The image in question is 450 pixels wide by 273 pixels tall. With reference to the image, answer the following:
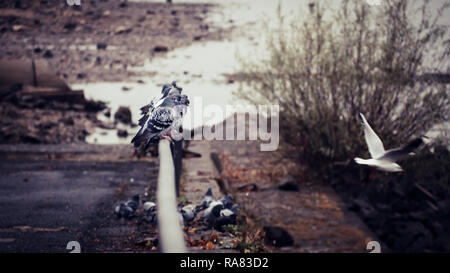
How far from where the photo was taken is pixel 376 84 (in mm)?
5926

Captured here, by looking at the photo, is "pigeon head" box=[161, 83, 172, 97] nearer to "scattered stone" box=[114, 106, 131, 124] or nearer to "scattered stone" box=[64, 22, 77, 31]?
"scattered stone" box=[114, 106, 131, 124]

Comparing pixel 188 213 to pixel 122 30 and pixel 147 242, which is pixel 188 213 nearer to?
pixel 147 242

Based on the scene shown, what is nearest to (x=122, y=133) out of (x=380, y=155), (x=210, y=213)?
(x=210, y=213)

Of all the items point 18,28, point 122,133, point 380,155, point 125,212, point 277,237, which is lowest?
point 277,237

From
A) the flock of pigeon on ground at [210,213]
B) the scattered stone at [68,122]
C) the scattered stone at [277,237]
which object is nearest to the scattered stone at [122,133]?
the scattered stone at [68,122]

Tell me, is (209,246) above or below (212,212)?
below

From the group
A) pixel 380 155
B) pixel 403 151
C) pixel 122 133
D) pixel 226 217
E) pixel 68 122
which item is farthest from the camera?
pixel 68 122

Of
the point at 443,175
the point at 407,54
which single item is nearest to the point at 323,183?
the point at 443,175

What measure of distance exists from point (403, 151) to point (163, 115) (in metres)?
1.14

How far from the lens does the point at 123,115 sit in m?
8.94

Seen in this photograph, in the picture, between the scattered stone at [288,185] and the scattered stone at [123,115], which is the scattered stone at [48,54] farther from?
the scattered stone at [288,185]

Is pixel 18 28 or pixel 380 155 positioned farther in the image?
pixel 18 28

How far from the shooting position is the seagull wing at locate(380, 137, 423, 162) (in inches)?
82.1
